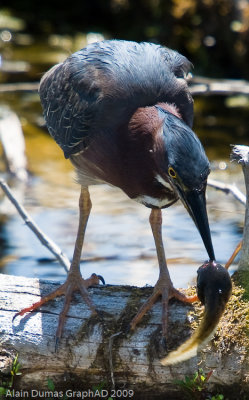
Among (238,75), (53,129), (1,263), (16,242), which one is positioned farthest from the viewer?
(238,75)

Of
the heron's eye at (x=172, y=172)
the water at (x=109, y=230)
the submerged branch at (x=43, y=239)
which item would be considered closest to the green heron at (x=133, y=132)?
the heron's eye at (x=172, y=172)

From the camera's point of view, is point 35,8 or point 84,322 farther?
point 35,8

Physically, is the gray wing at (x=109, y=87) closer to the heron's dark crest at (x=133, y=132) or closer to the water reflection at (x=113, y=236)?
the heron's dark crest at (x=133, y=132)

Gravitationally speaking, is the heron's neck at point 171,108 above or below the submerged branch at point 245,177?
above

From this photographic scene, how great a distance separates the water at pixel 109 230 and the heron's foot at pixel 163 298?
1.27 metres

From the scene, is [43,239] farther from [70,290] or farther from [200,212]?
[200,212]

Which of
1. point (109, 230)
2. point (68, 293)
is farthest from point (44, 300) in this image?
point (109, 230)

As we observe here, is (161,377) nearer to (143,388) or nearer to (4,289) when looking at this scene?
(143,388)

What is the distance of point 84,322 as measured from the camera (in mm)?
4129

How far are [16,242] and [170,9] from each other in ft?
19.6

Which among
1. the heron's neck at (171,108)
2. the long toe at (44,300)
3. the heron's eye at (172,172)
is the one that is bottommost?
the long toe at (44,300)

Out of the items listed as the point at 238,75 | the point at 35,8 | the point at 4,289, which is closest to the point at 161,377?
the point at 4,289

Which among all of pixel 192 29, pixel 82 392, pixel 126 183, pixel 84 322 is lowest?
pixel 82 392

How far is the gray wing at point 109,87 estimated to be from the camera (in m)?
4.45
